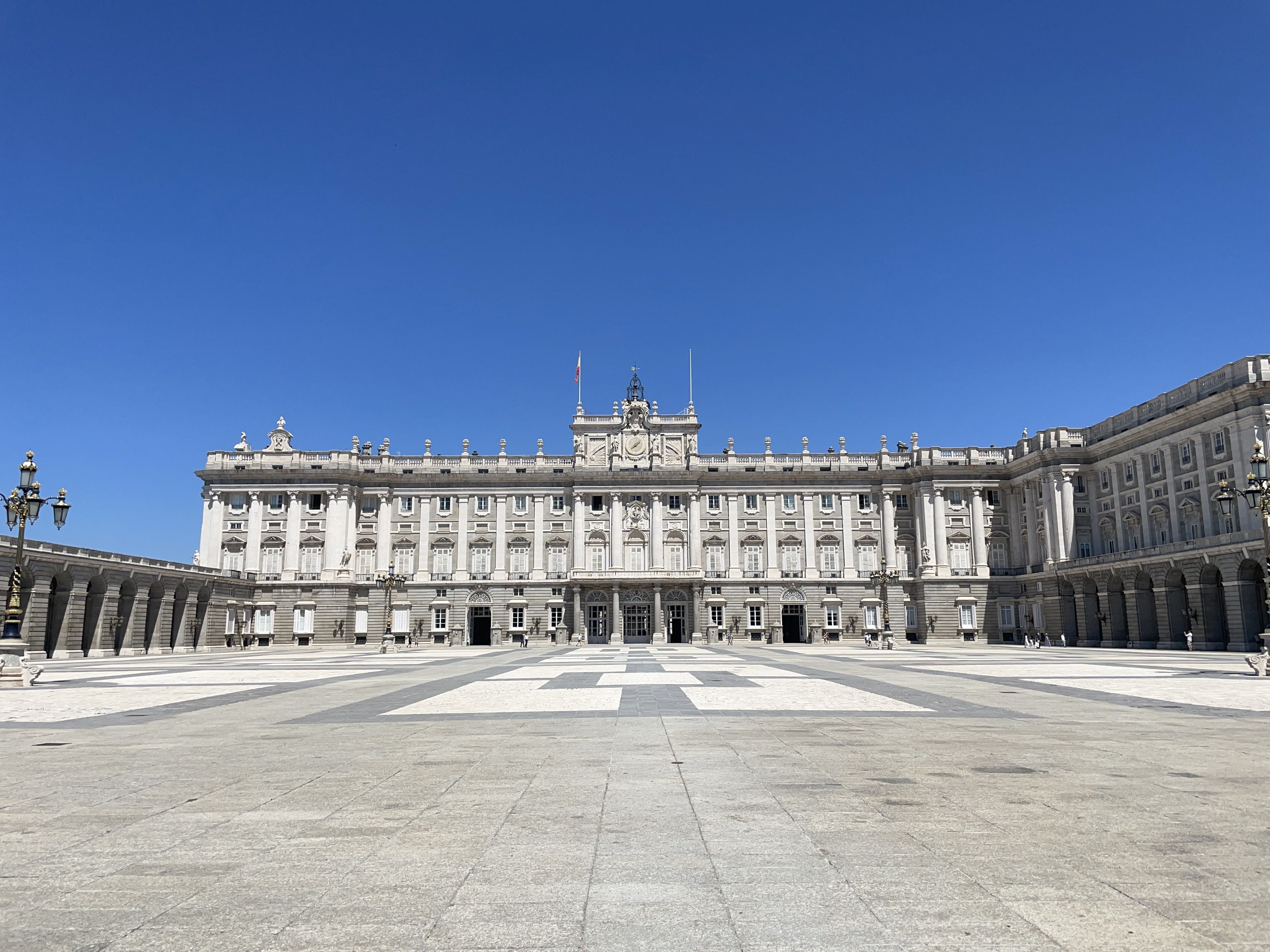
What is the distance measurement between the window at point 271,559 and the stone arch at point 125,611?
23689 millimetres

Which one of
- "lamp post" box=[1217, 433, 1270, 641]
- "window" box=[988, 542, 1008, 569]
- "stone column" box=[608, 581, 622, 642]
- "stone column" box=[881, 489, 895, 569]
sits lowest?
"stone column" box=[608, 581, 622, 642]

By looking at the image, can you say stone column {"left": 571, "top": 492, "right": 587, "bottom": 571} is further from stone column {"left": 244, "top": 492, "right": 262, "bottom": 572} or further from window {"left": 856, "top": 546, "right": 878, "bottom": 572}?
window {"left": 856, "top": 546, "right": 878, "bottom": 572}

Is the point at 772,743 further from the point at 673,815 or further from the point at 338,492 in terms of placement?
the point at 338,492

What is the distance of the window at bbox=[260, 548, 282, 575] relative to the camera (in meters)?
77.4

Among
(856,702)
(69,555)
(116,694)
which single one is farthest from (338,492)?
(856,702)

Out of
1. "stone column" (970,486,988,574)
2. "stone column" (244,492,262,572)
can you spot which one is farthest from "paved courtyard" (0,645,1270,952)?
"stone column" (244,492,262,572)

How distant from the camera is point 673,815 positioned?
295 inches

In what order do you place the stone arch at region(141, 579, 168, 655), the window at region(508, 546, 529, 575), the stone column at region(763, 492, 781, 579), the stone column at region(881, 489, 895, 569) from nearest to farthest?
the stone arch at region(141, 579, 168, 655)
the stone column at region(881, 489, 895, 569)
the stone column at region(763, 492, 781, 579)
the window at region(508, 546, 529, 575)

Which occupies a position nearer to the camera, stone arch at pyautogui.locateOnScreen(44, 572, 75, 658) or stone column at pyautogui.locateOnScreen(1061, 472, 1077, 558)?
stone arch at pyautogui.locateOnScreen(44, 572, 75, 658)

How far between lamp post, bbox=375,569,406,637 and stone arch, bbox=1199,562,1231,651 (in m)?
51.4

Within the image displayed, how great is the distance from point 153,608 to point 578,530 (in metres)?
34.6

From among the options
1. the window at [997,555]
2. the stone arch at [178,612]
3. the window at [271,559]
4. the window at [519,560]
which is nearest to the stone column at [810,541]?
the window at [997,555]

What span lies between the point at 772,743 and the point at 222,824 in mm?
6980

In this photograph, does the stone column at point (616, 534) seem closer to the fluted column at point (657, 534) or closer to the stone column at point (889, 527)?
the fluted column at point (657, 534)
